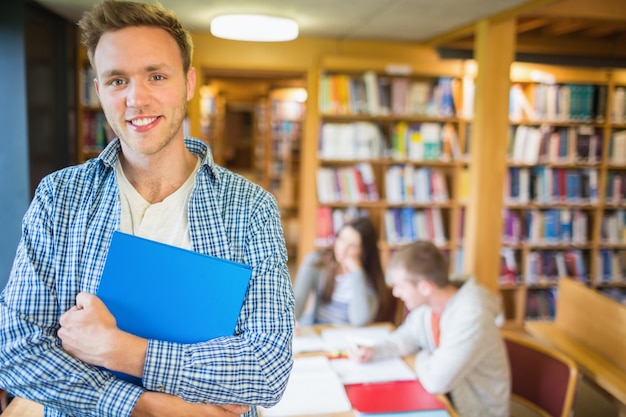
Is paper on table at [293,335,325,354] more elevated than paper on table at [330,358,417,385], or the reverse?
paper on table at [293,335,325,354]

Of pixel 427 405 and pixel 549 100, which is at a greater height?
pixel 549 100

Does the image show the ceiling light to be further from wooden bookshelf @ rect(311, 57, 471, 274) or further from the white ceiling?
wooden bookshelf @ rect(311, 57, 471, 274)

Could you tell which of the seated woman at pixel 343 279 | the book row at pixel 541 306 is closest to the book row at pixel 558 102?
the book row at pixel 541 306

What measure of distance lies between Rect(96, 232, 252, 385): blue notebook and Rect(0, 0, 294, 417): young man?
0.03 metres

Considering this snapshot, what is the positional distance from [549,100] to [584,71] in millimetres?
432

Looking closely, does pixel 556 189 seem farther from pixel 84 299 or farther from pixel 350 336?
pixel 84 299

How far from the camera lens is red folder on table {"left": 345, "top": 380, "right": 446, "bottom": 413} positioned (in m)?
1.74

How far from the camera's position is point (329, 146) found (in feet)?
14.8

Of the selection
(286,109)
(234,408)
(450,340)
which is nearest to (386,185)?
(450,340)

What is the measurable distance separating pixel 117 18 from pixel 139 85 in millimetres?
131

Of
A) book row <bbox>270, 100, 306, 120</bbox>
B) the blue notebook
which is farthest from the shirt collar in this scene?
book row <bbox>270, 100, 306, 120</bbox>

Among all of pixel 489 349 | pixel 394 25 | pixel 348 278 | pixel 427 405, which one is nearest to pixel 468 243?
pixel 348 278

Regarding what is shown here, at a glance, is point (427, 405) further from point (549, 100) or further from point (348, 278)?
point (549, 100)

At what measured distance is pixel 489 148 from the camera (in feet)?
12.4
